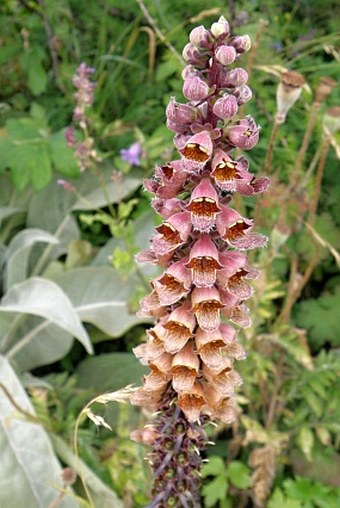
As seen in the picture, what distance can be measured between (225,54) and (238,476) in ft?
4.07

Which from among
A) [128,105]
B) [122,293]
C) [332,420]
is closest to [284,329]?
[332,420]

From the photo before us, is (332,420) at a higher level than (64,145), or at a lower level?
lower

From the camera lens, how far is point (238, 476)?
5.75ft

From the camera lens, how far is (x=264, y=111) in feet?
6.98

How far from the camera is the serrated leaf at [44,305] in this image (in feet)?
6.43

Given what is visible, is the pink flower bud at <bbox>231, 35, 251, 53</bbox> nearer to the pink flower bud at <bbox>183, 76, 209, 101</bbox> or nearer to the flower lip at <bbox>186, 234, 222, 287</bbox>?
the pink flower bud at <bbox>183, 76, 209, 101</bbox>

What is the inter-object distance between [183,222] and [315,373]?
108 centimetres

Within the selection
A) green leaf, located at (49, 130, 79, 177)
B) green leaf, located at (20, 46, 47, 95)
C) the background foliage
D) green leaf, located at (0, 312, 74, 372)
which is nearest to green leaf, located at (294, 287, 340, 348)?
the background foliage

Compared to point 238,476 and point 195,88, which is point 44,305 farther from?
point 195,88

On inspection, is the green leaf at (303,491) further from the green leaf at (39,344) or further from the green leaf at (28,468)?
the green leaf at (39,344)

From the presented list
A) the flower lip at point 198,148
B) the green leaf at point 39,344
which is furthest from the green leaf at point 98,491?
the flower lip at point 198,148

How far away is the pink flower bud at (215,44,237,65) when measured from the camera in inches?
31.4

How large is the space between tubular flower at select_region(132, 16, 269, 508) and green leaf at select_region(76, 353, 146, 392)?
1132 mm

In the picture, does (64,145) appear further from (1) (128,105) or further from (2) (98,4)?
(2) (98,4)
